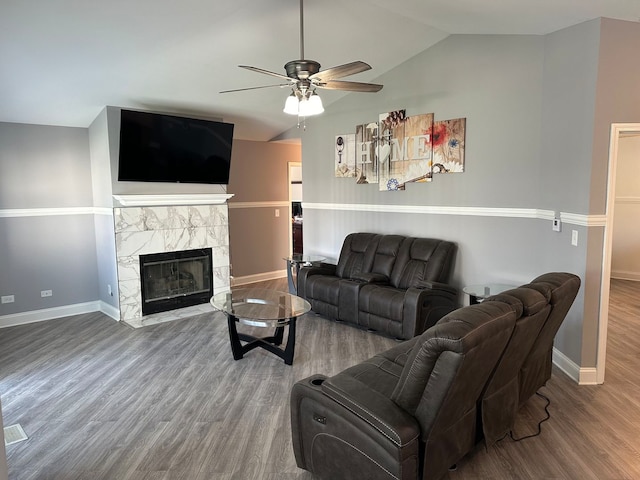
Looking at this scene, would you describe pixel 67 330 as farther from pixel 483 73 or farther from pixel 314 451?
pixel 483 73

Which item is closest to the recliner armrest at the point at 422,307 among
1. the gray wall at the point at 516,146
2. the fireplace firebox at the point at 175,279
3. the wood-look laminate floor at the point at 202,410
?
the wood-look laminate floor at the point at 202,410

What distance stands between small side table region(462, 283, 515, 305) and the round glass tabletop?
160 cm

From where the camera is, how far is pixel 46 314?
5.11m

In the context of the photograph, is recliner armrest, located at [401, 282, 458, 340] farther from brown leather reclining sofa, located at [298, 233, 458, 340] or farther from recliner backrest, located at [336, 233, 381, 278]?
recliner backrest, located at [336, 233, 381, 278]

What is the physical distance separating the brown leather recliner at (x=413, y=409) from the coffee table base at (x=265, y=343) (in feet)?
4.86

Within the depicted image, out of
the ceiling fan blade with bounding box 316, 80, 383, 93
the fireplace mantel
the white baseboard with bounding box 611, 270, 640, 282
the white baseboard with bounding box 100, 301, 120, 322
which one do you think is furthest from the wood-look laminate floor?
the white baseboard with bounding box 611, 270, 640, 282

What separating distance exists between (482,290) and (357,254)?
1.69 metres

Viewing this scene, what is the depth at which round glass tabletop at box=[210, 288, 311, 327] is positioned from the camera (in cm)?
353

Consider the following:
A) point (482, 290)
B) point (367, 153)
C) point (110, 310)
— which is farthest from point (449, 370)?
point (110, 310)

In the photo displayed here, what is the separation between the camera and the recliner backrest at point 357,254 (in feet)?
16.7

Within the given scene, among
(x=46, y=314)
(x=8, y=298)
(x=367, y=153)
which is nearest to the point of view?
(x=8, y=298)

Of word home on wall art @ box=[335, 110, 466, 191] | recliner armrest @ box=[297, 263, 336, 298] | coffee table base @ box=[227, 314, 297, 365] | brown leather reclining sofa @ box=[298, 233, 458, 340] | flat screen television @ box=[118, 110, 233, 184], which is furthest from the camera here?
recliner armrest @ box=[297, 263, 336, 298]

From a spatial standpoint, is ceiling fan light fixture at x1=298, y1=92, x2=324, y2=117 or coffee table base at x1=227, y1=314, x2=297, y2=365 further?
coffee table base at x1=227, y1=314, x2=297, y2=365

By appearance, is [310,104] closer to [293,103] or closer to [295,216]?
[293,103]
